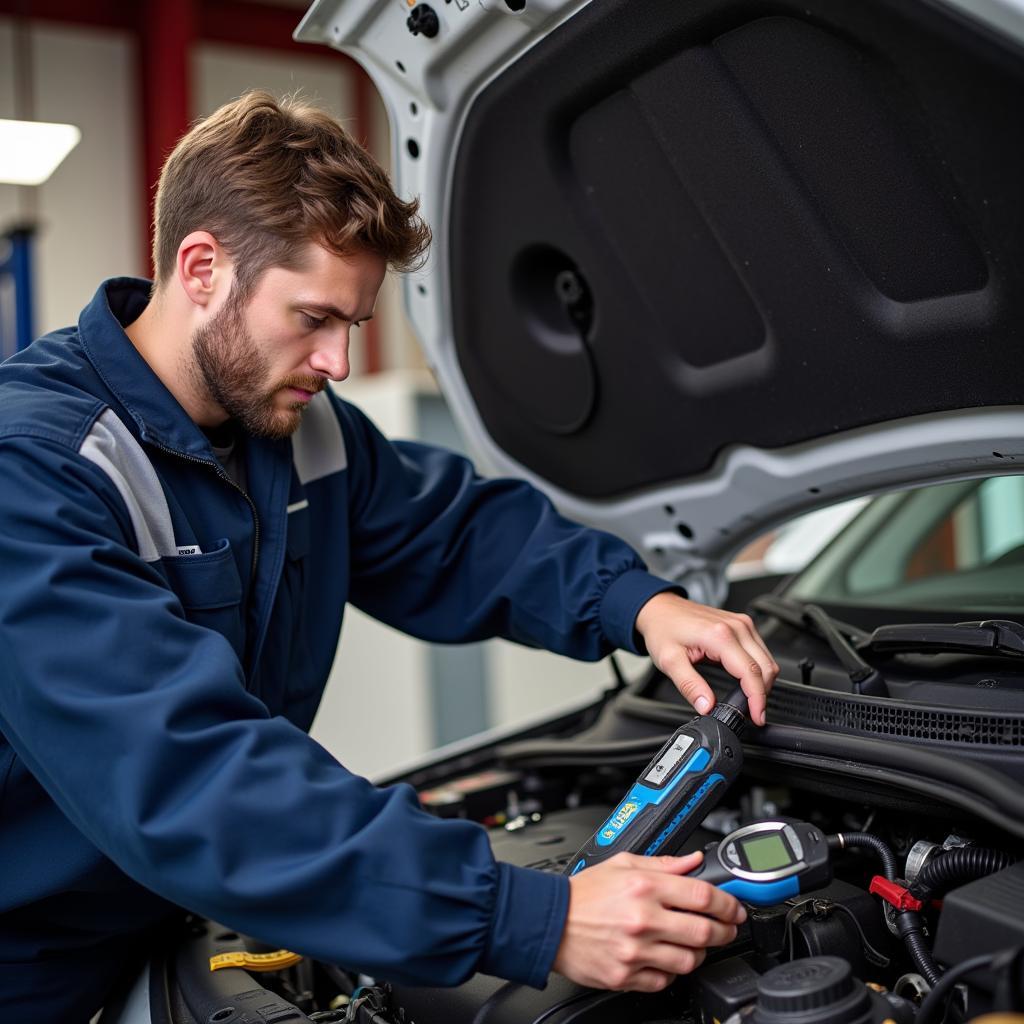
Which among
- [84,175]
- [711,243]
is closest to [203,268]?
[711,243]

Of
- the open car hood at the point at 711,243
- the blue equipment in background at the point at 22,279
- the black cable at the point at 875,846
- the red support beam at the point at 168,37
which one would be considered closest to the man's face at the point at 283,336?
the open car hood at the point at 711,243

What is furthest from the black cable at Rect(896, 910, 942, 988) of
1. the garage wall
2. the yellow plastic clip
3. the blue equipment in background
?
the garage wall

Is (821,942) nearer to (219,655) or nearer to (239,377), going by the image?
(219,655)

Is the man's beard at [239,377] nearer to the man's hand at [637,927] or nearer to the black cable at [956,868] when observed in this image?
the man's hand at [637,927]

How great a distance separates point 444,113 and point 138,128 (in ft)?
17.4

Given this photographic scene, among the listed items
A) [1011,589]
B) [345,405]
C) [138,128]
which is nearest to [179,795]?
[345,405]

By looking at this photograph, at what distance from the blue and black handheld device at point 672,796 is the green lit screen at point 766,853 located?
9cm

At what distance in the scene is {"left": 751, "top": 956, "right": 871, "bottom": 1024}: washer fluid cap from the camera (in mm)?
953

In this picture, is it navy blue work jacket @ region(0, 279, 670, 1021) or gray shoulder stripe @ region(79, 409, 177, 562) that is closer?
navy blue work jacket @ region(0, 279, 670, 1021)

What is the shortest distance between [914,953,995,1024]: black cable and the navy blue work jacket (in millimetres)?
316

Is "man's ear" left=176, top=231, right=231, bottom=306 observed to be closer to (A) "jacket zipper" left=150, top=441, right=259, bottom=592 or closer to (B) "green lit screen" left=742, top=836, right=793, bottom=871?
(A) "jacket zipper" left=150, top=441, right=259, bottom=592

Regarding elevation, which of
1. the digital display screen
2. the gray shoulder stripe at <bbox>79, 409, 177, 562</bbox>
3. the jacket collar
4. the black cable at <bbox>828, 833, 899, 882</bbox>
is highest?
the jacket collar

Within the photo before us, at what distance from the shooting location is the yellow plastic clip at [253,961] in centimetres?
136

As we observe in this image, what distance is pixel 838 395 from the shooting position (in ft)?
4.72
